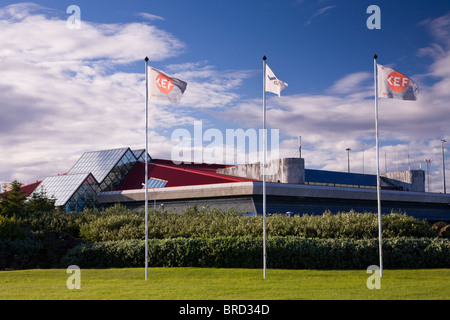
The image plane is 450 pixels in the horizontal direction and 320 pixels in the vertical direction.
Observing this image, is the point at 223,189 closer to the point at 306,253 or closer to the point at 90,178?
the point at 90,178

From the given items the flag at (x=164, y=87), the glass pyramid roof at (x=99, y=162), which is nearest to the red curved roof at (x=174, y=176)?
the glass pyramid roof at (x=99, y=162)

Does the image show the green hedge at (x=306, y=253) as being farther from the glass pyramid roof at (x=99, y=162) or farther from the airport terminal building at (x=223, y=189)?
the glass pyramid roof at (x=99, y=162)

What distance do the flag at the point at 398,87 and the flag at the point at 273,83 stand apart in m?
4.12

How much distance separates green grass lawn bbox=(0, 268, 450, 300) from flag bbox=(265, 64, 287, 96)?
24.2ft

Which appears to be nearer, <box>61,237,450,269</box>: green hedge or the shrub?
<box>61,237,450,269</box>: green hedge

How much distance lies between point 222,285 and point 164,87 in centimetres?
800

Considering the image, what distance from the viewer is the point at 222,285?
1711cm

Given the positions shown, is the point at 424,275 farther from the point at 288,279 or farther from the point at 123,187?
the point at 123,187

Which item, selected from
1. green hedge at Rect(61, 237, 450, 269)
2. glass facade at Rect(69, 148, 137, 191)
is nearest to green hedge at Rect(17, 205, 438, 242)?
green hedge at Rect(61, 237, 450, 269)

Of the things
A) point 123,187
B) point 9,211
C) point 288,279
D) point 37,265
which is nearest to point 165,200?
point 123,187

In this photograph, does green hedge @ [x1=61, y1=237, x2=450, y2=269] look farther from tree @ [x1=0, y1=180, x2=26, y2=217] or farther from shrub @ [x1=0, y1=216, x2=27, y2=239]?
tree @ [x1=0, y1=180, x2=26, y2=217]

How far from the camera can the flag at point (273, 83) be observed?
20.0m

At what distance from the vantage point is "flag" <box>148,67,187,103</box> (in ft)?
64.8

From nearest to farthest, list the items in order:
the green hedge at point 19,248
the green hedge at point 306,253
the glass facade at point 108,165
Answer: the green hedge at point 306,253 < the green hedge at point 19,248 < the glass facade at point 108,165
